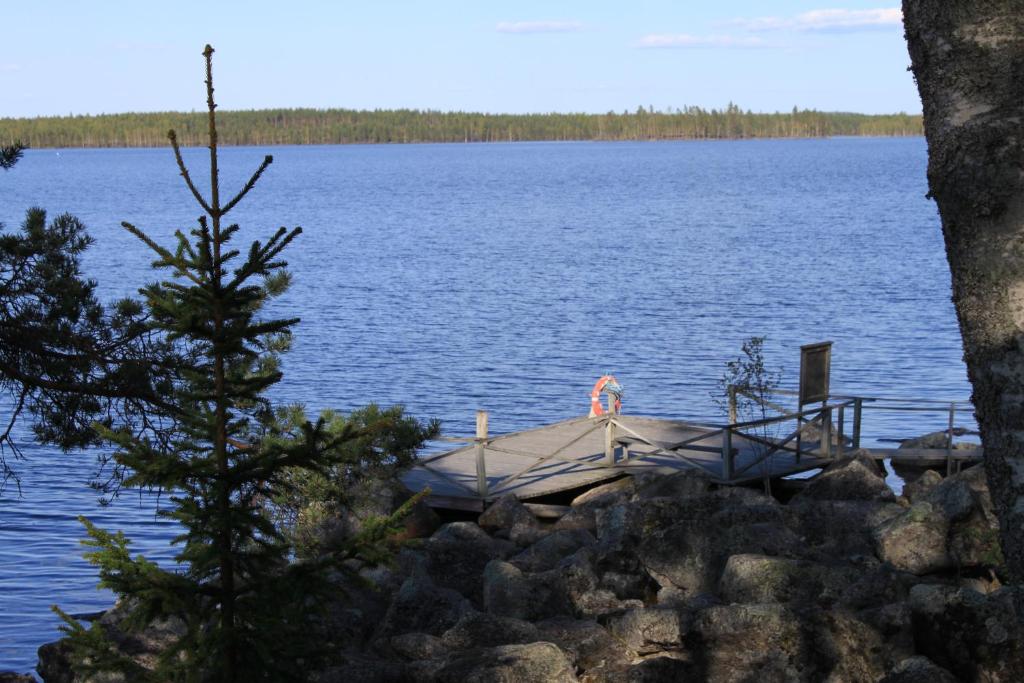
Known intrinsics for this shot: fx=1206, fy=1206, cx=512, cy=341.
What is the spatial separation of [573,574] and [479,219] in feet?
255

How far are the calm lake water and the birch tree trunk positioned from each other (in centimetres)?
1385

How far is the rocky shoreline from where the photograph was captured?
23.6ft

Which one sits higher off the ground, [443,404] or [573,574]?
[573,574]

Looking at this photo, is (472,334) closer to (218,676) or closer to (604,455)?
(604,455)

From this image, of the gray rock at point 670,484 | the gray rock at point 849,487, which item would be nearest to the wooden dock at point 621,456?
the gray rock at point 670,484

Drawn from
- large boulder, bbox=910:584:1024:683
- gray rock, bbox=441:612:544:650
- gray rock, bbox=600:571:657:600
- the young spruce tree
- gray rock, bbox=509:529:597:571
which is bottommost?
gray rock, bbox=509:529:597:571

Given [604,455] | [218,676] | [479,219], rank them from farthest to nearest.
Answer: [479,219] < [604,455] < [218,676]

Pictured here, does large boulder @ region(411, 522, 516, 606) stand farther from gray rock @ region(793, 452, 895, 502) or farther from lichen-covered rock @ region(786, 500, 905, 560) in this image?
gray rock @ region(793, 452, 895, 502)

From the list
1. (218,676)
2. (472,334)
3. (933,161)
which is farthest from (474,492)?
(472,334)

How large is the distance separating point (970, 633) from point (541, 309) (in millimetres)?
37057

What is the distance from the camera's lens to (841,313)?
41844 millimetres

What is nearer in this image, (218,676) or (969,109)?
(969,109)

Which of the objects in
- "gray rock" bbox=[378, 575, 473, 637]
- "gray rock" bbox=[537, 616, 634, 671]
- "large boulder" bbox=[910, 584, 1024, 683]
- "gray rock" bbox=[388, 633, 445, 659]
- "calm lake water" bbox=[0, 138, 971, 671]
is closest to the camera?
"large boulder" bbox=[910, 584, 1024, 683]

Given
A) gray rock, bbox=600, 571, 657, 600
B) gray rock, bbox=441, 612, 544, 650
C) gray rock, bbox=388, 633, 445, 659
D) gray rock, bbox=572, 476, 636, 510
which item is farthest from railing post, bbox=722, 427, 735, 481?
gray rock, bbox=388, 633, 445, 659
